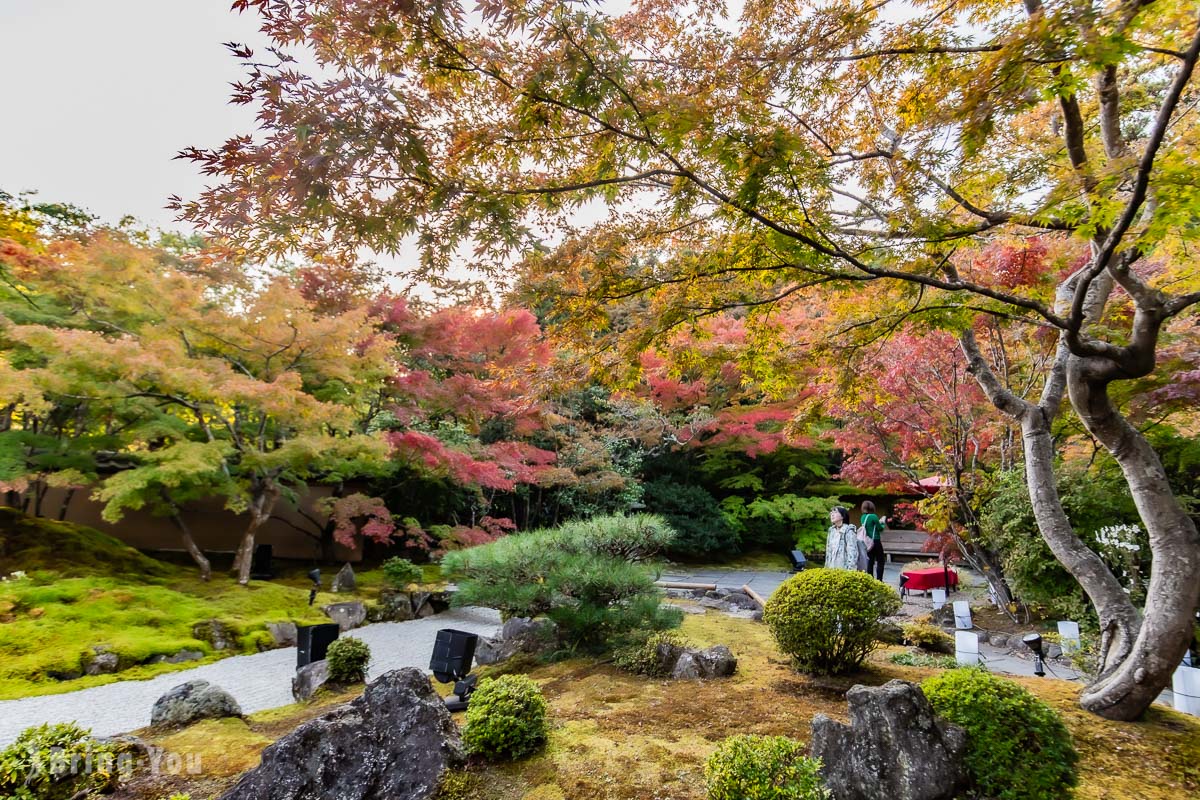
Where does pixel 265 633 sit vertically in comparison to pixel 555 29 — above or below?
below

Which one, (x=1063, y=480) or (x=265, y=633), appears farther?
(x=265, y=633)

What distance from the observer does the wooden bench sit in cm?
1449

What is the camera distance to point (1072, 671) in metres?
4.66

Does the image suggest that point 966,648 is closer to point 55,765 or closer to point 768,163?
point 768,163

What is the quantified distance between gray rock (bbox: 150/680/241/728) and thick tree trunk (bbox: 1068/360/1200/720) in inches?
222

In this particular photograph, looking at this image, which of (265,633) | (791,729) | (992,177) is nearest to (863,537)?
(791,729)

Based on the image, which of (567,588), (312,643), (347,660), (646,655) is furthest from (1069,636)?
(312,643)

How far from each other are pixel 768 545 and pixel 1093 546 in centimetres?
1032

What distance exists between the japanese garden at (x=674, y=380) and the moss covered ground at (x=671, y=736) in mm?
30

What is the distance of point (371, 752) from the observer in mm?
2594

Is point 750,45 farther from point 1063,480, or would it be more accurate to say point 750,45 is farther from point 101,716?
point 101,716

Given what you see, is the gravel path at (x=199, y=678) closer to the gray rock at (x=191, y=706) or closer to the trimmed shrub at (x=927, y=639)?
the gray rock at (x=191, y=706)

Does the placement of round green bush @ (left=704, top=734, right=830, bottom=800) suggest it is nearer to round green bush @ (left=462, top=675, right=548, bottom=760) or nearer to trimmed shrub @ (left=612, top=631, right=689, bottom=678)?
round green bush @ (left=462, top=675, right=548, bottom=760)

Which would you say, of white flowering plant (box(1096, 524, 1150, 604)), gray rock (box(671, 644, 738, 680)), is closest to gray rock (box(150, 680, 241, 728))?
gray rock (box(671, 644, 738, 680))
